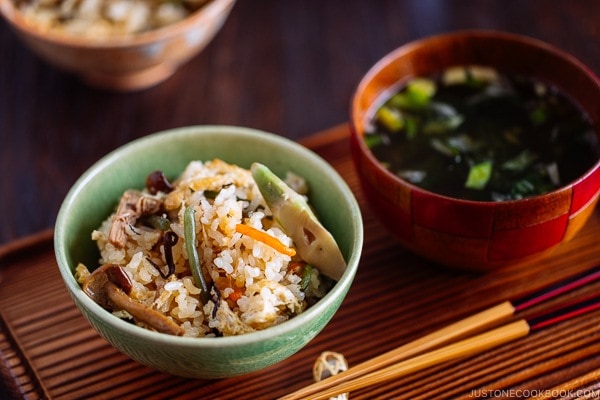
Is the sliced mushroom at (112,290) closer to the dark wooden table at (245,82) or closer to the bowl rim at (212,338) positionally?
the bowl rim at (212,338)

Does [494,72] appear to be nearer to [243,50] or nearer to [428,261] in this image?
[428,261]

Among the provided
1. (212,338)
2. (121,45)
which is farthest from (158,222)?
(121,45)

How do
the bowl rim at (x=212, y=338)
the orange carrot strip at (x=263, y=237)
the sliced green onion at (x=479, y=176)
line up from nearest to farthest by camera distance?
the bowl rim at (x=212, y=338)
the orange carrot strip at (x=263, y=237)
the sliced green onion at (x=479, y=176)

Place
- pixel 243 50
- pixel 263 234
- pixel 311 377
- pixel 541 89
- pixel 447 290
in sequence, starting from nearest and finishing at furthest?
pixel 263 234 → pixel 311 377 → pixel 447 290 → pixel 541 89 → pixel 243 50

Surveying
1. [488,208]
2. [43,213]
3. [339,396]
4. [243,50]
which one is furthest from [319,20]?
[339,396]

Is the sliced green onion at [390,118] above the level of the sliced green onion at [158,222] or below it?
below

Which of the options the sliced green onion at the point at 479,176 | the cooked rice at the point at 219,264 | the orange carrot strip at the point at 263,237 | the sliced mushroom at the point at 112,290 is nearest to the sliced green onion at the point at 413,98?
the sliced green onion at the point at 479,176
